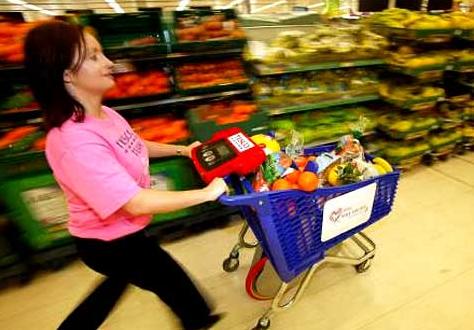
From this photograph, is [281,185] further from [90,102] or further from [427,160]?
[427,160]

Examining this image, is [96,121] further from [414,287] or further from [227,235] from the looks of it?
[414,287]

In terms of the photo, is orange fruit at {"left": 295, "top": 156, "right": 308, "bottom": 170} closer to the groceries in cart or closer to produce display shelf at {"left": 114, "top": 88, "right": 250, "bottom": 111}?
the groceries in cart

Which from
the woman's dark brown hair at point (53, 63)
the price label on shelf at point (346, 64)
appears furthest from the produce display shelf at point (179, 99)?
the woman's dark brown hair at point (53, 63)

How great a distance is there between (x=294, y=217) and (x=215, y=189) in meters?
0.37

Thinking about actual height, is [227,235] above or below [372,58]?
below

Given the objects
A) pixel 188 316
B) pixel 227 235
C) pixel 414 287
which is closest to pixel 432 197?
pixel 414 287

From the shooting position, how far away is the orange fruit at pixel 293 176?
128 centimetres

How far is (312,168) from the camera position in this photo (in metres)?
1.39

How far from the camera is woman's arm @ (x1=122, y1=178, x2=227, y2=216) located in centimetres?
99

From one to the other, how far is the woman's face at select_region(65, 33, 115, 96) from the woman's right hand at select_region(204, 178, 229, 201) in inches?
17.9

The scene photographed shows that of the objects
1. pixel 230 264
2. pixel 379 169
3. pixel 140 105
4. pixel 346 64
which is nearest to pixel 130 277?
pixel 230 264

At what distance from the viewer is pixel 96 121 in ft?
3.33

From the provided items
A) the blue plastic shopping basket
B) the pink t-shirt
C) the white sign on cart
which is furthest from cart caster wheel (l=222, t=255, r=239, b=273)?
the pink t-shirt

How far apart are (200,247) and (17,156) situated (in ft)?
3.94
